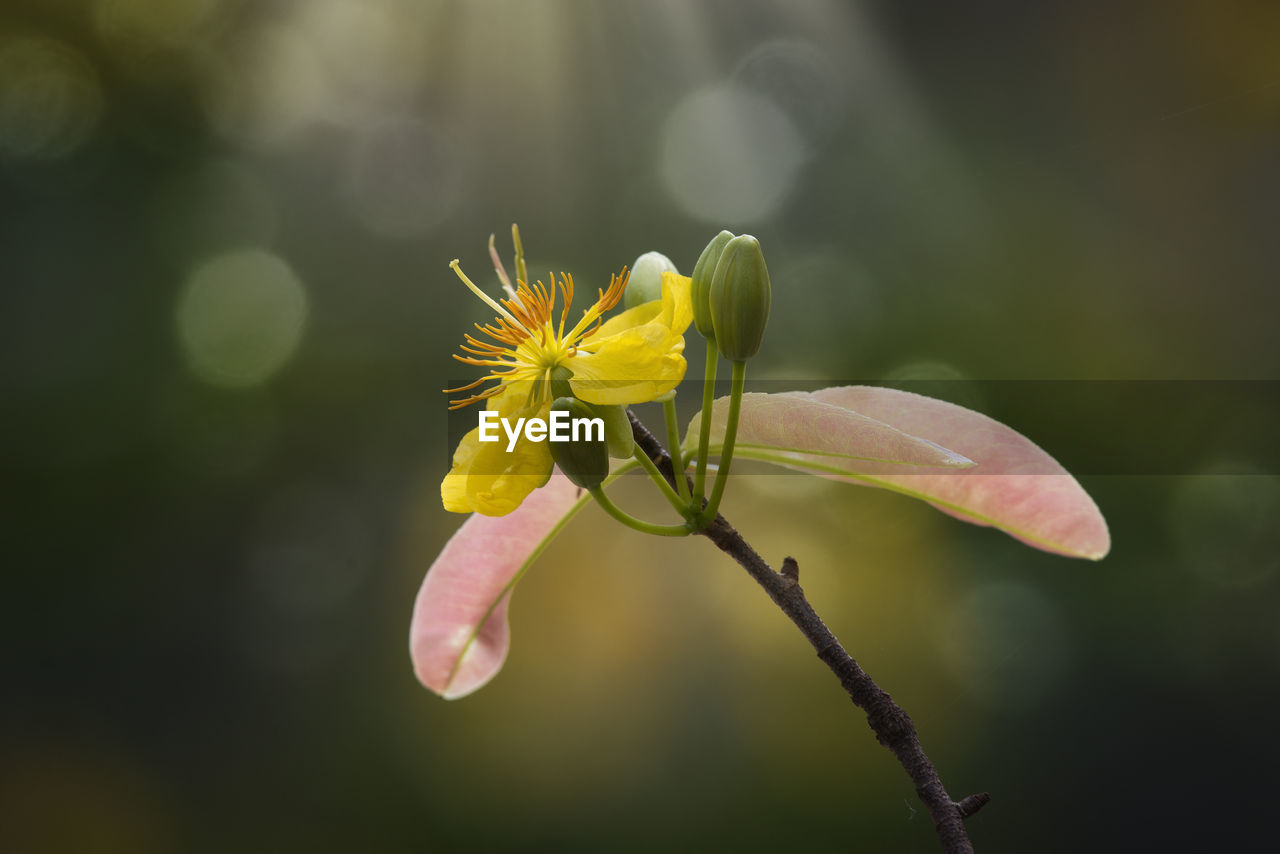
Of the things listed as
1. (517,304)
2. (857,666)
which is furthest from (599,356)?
(857,666)

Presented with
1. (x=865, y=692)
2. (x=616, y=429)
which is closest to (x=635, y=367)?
(x=616, y=429)

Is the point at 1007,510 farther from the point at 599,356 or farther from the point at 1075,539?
the point at 599,356

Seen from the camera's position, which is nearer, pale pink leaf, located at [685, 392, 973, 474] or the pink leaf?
pale pink leaf, located at [685, 392, 973, 474]

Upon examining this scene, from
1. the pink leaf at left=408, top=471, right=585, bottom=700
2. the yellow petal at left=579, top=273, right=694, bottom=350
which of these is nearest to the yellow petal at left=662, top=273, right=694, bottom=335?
the yellow petal at left=579, top=273, right=694, bottom=350

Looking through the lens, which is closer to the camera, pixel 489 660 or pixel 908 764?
pixel 908 764

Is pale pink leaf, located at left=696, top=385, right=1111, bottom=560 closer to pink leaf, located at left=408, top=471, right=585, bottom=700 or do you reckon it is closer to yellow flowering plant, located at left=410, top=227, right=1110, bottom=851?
yellow flowering plant, located at left=410, top=227, right=1110, bottom=851

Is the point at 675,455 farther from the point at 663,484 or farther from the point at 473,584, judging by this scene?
the point at 473,584
